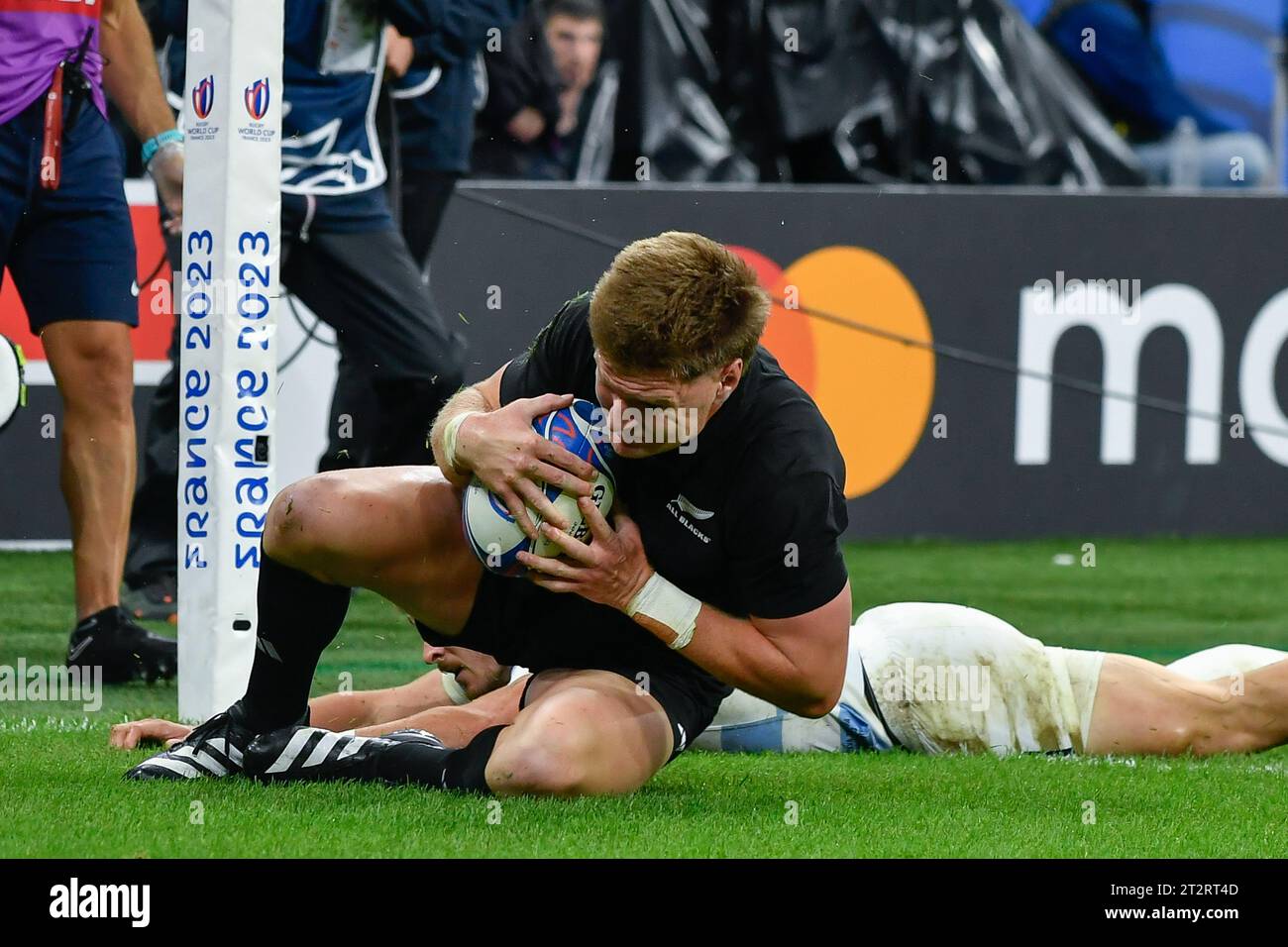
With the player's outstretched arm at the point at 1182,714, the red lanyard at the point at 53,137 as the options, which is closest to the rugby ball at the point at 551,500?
the player's outstretched arm at the point at 1182,714

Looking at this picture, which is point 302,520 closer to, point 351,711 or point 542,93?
point 351,711

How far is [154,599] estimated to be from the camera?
23.1ft

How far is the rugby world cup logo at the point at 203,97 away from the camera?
15.8ft

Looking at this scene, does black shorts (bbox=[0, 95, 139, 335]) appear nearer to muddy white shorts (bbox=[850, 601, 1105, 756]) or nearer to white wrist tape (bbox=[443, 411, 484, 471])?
white wrist tape (bbox=[443, 411, 484, 471])

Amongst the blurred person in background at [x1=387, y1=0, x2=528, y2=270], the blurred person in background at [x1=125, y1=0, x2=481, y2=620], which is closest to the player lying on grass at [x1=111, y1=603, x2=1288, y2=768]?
the blurred person in background at [x1=125, y1=0, x2=481, y2=620]

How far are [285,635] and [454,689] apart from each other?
85cm

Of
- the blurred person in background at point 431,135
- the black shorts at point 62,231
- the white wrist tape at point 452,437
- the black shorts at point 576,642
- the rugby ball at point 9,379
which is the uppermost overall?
the blurred person in background at point 431,135

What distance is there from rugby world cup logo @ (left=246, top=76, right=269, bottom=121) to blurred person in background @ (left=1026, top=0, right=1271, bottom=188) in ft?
24.7

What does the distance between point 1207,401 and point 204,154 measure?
5.92 metres

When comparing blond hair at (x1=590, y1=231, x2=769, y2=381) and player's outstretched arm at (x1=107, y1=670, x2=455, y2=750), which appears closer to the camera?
blond hair at (x1=590, y1=231, x2=769, y2=381)

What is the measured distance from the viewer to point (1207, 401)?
9391mm

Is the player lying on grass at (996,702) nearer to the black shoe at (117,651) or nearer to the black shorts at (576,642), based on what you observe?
the black shorts at (576,642)

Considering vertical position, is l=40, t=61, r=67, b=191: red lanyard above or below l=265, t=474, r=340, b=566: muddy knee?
above

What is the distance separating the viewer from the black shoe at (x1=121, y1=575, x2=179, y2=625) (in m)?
6.85
